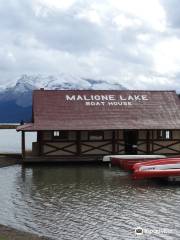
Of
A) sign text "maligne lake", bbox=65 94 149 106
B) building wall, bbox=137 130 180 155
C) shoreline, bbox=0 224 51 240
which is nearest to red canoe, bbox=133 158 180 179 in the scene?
building wall, bbox=137 130 180 155

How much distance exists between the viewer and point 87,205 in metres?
20.7

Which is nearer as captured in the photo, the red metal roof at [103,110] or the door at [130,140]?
the red metal roof at [103,110]

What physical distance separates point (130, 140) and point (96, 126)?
3.67m

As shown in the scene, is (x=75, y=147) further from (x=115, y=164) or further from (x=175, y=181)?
(x=175, y=181)

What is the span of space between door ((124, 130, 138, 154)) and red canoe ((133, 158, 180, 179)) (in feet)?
34.5

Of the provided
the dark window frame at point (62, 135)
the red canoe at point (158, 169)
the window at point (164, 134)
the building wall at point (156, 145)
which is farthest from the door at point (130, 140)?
the red canoe at point (158, 169)

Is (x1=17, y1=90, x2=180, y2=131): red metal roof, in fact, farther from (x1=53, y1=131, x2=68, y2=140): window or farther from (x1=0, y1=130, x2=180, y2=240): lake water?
(x1=0, y1=130, x2=180, y2=240): lake water

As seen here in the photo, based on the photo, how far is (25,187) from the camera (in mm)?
25734

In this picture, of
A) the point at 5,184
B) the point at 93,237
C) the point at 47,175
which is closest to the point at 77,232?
the point at 93,237

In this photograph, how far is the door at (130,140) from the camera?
37844mm

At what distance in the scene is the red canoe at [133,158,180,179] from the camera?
26.5 metres

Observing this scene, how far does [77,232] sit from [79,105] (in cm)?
2285

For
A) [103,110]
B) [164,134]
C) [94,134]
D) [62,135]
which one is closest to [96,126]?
[94,134]

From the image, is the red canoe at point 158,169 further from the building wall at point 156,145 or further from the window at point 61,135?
the window at point 61,135
